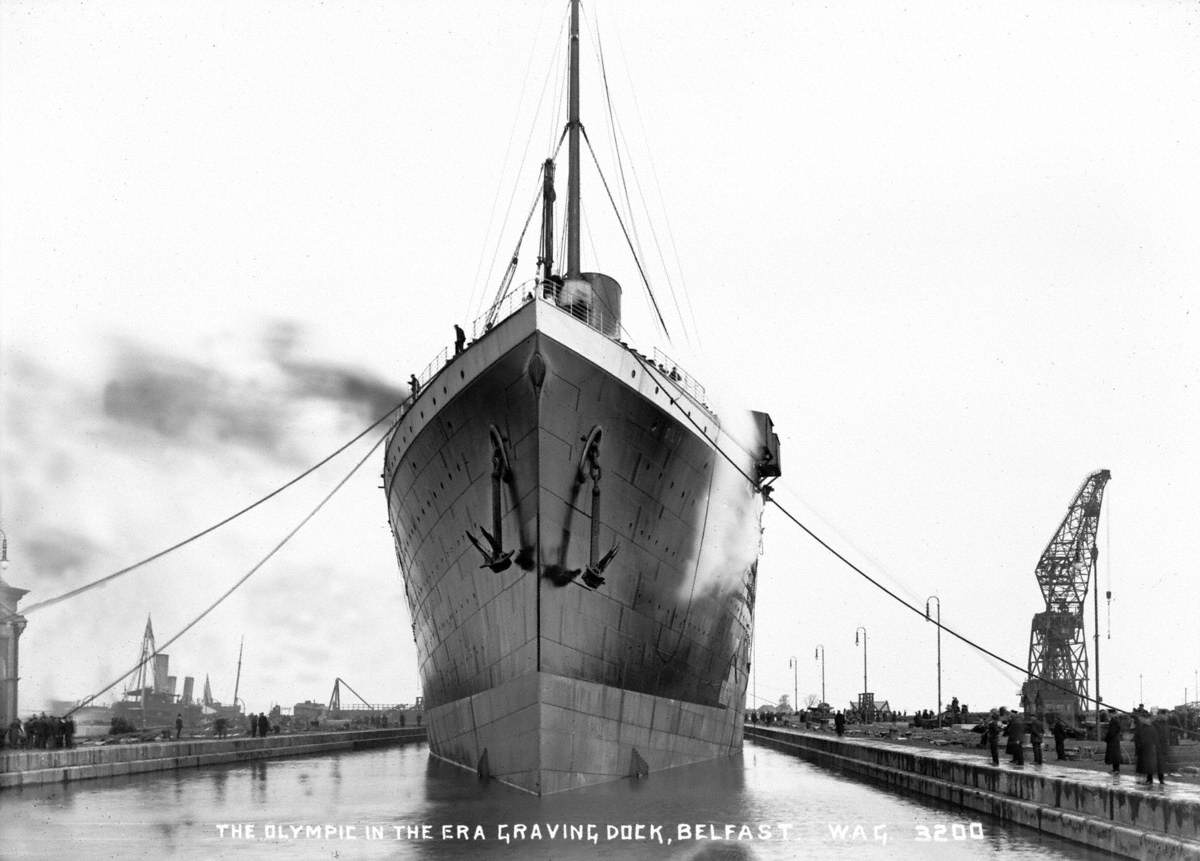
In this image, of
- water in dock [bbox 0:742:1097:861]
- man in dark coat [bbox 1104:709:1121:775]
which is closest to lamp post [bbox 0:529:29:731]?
water in dock [bbox 0:742:1097:861]

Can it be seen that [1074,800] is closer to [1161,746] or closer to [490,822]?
[1161,746]

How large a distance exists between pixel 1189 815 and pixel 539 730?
8.40 metres

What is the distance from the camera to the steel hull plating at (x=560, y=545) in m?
15.8

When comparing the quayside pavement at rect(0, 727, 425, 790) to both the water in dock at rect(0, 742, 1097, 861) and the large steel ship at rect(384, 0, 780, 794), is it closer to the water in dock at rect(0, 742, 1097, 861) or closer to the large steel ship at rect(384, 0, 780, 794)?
the water in dock at rect(0, 742, 1097, 861)

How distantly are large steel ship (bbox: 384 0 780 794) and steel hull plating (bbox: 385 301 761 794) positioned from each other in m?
0.03

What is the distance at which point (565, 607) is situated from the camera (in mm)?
15977

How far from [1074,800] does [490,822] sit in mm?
7094

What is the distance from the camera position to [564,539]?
1602cm

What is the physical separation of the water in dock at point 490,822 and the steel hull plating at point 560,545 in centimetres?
101

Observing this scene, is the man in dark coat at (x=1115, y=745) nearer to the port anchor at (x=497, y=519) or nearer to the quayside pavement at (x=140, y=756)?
the port anchor at (x=497, y=519)

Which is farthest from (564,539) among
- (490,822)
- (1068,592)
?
(1068,592)

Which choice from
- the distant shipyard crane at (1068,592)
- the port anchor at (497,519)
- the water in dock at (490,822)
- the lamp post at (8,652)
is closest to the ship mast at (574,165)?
the port anchor at (497,519)

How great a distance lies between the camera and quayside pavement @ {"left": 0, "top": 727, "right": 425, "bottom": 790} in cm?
1870

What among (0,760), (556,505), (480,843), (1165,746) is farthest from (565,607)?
(0,760)
